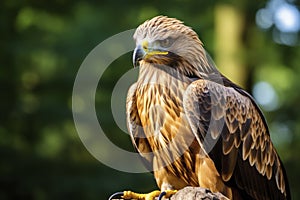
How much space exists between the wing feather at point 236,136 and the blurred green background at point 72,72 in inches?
195

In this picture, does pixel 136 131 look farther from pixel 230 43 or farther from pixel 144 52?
pixel 230 43

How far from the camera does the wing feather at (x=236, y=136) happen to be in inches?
211

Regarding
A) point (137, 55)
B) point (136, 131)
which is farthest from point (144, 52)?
point (136, 131)

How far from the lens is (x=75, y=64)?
38.6 feet

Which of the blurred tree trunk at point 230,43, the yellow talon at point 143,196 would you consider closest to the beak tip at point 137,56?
the yellow talon at point 143,196

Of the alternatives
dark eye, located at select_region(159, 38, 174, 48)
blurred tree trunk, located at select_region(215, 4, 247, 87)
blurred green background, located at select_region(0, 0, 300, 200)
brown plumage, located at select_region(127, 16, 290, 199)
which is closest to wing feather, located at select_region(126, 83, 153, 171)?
brown plumage, located at select_region(127, 16, 290, 199)

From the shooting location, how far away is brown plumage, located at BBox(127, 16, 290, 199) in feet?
17.7

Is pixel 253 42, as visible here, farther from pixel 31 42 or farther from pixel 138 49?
pixel 138 49

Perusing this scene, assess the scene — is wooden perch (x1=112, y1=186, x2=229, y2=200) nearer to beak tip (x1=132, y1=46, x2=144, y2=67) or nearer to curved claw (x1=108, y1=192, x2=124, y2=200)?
curved claw (x1=108, y1=192, x2=124, y2=200)

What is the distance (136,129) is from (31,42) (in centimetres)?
598

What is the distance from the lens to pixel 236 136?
5.65 meters

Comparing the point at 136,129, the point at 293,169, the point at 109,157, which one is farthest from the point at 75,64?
the point at 136,129

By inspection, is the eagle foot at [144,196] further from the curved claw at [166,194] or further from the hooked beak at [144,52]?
the hooked beak at [144,52]

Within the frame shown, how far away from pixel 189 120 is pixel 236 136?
53 centimetres
